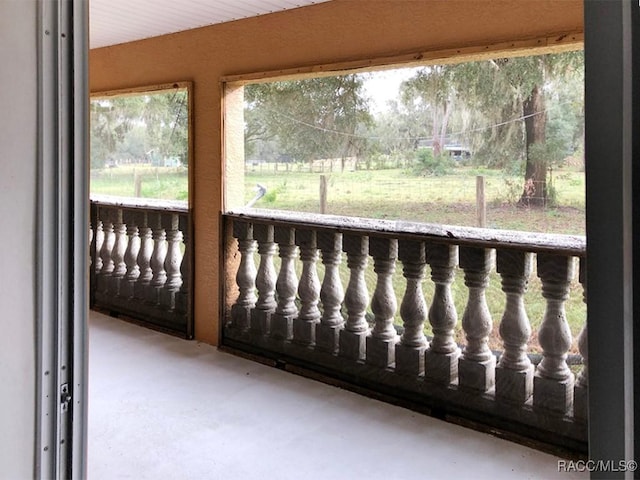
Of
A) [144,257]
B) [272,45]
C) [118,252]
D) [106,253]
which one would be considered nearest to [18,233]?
[272,45]

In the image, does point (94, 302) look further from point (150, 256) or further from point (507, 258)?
point (507, 258)

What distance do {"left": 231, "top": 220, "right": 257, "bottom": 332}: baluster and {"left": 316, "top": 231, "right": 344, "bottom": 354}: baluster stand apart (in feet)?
1.82

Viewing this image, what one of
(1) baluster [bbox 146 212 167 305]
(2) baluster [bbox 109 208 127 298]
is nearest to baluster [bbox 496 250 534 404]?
(1) baluster [bbox 146 212 167 305]

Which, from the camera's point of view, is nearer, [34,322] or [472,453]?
[34,322]

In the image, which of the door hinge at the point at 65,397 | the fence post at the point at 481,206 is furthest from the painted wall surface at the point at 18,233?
the fence post at the point at 481,206

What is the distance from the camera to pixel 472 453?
2.29 metres

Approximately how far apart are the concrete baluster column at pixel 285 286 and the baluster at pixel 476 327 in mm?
1049

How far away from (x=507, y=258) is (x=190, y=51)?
2.39m

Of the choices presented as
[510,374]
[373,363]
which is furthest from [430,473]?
[373,363]

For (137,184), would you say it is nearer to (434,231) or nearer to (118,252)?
(118,252)

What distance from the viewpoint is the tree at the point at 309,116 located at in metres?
3.34

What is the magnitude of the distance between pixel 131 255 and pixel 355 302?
78.3 inches

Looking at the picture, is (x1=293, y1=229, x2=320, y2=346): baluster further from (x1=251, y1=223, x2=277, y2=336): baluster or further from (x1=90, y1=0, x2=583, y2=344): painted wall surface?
(x1=90, y1=0, x2=583, y2=344): painted wall surface

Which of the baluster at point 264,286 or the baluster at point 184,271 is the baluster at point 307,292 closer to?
the baluster at point 264,286
